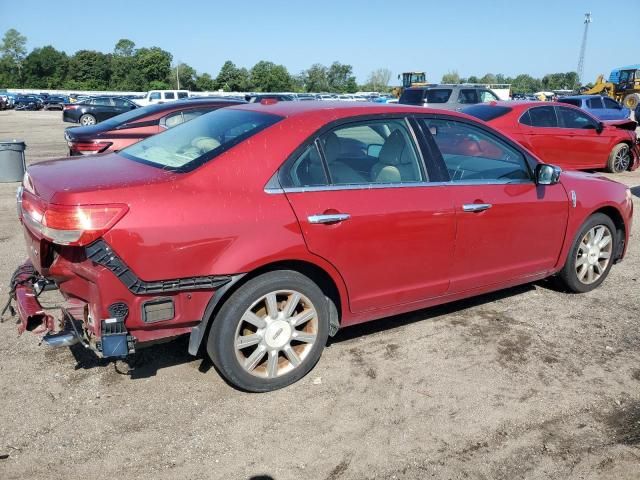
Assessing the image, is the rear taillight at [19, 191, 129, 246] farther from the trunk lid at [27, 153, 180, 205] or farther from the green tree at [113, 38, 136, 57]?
the green tree at [113, 38, 136, 57]

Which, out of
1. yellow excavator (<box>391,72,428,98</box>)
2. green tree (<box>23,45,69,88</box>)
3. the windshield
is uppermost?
green tree (<box>23,45,69,88</box>)

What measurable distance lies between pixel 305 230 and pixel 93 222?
115 cm

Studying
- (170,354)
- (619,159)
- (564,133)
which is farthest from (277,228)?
(619,159)

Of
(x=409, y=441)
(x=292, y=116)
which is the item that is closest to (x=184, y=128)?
(x=292, y=116)

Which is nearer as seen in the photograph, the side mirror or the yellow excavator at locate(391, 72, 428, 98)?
the side mirror

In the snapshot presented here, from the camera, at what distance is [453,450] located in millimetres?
2896

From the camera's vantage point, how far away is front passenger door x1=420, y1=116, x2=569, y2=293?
3.99m

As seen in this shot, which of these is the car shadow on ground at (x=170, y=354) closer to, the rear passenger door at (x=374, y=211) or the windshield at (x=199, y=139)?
the rear passenger door at (x=374, y=211)

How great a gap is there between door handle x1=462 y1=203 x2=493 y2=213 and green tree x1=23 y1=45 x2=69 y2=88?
381ft

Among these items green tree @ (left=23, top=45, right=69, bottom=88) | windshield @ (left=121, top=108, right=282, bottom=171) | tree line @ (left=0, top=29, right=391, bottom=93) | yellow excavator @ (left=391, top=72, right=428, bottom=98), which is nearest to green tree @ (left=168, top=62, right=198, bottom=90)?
tree line @ (left=0, top=29, right=391, bottom=93)

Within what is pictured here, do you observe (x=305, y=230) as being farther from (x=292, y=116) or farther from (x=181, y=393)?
(x=181, y=393)

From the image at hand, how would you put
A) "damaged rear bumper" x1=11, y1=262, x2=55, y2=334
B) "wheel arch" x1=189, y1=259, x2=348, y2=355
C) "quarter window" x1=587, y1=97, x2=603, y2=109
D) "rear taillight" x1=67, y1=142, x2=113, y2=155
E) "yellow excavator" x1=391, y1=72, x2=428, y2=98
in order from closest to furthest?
"wheel arch" x1=189, y1=259, x2=348, y2=355 < "damaged rear bumper" x1=11, y1=262, x2=55, y2=334 < "rear taillight" x1=67, y1=142, x2=113, y2=155 < "quarter window" x1=587, y1=97, x2=603, y2=109 < "yellow excavator" x1=391, y1=72, x2=428, y2=98

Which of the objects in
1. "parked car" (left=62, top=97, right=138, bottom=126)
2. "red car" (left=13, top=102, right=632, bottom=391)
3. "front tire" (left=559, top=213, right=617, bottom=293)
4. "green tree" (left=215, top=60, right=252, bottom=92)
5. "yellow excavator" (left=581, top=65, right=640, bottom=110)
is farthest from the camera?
"green tree" (left=215, top=60, right=252, bottom=92)

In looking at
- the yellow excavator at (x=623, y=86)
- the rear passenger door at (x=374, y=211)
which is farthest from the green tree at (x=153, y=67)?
the rear passenger door at (x=374, y=211)
